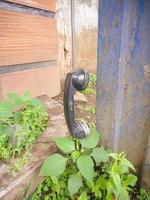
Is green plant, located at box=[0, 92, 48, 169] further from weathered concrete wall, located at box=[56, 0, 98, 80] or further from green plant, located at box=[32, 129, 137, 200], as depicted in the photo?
weathered concrete wall, located at box=[56, 0, 98, 80]

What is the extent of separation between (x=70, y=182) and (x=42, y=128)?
0.53 meters

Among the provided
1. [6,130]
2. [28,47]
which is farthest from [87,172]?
[28,47]

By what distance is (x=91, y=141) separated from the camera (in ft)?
2.89

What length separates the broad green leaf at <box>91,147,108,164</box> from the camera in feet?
2.87

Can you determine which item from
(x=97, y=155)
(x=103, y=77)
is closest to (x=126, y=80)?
(x=103, y=77)

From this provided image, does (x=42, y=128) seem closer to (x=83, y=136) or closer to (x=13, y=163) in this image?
(x=13, y=163)

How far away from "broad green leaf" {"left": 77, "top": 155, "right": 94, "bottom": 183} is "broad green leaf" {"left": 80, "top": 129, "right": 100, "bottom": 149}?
50 mm

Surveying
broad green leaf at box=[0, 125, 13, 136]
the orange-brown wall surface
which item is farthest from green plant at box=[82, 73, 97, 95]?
broad green leaf at box=[0, 125, 13, 136]

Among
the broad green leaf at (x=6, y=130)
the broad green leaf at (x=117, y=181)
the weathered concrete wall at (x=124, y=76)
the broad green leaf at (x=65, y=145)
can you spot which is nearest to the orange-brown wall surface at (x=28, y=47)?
the broad green leaf at (x=6, y=130)

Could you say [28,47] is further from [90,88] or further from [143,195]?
[143,195]

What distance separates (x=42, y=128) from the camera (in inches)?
52.5

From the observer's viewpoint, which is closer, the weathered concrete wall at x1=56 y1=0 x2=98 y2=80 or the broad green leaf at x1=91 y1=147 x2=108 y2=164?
the broad green leaf at x1=91 y1=147 x2=108 y2=164

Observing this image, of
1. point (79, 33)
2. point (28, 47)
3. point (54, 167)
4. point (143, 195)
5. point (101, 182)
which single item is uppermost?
point (79, 33)

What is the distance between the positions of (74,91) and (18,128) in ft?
1.64
